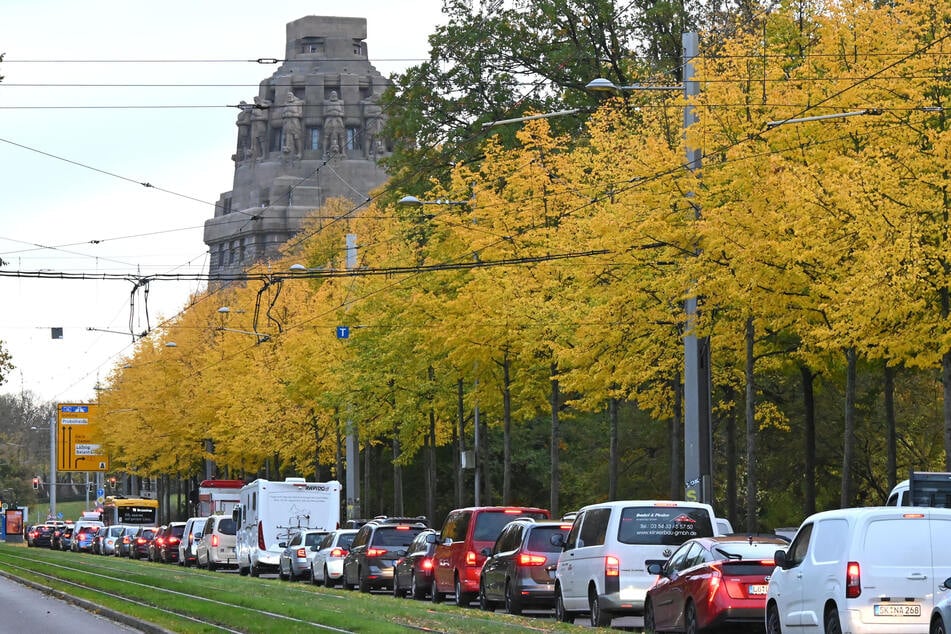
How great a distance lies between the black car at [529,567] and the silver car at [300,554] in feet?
56.1

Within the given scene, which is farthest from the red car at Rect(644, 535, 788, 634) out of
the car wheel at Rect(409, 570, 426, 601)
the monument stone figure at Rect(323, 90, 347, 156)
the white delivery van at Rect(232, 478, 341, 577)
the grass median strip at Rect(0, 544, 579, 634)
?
the monument stone figure at Rect(323, 90, 347, 156)

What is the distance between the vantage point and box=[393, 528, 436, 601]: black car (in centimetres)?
3506

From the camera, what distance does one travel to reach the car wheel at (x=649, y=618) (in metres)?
22.7

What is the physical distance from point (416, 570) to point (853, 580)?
1895 centimetres

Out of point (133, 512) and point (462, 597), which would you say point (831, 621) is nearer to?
point (462, 597)

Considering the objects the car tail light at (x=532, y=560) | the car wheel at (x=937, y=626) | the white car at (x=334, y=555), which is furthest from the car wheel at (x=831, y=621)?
the white car at (x=334, y=555)

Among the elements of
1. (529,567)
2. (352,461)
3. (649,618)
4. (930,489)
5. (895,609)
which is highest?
(352,461)

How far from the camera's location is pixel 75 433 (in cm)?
11200

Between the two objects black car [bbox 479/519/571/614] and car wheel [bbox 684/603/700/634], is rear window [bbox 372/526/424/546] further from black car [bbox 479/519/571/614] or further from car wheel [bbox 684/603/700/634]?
car wheel [bbox 684/603/700/634]

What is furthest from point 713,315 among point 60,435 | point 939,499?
point 60,435

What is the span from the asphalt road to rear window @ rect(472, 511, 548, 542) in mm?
7409

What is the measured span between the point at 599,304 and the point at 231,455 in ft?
150

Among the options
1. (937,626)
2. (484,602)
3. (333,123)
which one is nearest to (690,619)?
(937,626)

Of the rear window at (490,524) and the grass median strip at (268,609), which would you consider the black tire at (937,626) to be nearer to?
the grass median strip at (268,609)
